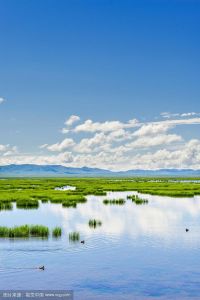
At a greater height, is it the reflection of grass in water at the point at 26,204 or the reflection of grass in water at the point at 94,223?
the reflection of grass in water at the point at 26,204

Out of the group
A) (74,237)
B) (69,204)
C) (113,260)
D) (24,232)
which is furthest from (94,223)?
(69,204)

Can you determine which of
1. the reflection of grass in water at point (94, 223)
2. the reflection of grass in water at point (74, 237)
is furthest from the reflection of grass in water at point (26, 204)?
the reflection of grass in water at point (74, 237)

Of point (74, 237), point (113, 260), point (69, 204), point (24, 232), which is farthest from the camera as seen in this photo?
point (69, 204)

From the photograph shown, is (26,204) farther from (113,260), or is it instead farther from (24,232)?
(113,260)

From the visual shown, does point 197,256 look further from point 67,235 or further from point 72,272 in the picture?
point 67,235

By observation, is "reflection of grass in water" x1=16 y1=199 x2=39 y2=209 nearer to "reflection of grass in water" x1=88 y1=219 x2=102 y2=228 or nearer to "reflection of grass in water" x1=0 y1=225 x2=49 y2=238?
"reflection of grass in water" x1=88 y1=219 x2=102 y2=228

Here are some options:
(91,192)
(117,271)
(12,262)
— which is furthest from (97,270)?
(91,192)

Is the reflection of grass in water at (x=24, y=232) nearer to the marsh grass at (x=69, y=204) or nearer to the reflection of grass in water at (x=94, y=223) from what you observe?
the reflection of grass in water at (x=94, y=223)

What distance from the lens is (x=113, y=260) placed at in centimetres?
2502

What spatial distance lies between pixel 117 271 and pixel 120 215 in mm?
21766

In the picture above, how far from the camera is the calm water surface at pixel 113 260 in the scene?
20.2 metres

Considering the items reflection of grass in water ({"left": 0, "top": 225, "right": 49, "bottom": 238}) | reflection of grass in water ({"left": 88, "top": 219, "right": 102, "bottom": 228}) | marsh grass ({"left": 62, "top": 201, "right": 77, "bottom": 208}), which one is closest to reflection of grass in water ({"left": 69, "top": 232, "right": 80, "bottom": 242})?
reflection of grass in water ({"left": 0, "top": 225, "right": 49, "bottom": 238})

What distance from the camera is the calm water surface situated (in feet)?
66.2

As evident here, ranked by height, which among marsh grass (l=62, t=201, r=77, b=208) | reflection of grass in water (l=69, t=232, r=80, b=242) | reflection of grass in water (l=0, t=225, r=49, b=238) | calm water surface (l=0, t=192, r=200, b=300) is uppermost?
marsh grass (l=62, t=201, r=77, b=208)
